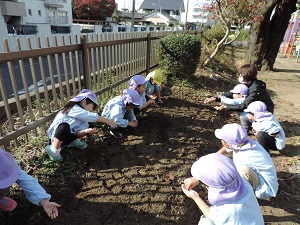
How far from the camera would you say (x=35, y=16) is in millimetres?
32469

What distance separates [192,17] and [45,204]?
326 feet

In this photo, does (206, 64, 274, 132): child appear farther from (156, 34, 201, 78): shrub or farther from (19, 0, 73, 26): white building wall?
(19, 0, 73, 26): white building wall

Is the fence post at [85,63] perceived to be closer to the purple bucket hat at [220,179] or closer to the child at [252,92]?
the child at [252,92]

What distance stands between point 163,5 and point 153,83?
87101mm

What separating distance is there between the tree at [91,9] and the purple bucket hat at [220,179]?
1860 inches

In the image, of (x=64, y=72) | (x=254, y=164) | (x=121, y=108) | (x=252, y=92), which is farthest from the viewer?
(x=64, y=72)

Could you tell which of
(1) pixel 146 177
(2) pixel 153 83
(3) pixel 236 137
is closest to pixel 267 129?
(3) pixel 236 137

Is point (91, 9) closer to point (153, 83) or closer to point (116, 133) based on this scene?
point (153, 83)

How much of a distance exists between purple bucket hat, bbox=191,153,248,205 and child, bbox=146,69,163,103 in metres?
3.08

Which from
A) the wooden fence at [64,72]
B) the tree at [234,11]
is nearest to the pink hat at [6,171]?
the wooden fence at [64,72]

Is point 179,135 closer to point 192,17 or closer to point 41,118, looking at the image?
point 41,118

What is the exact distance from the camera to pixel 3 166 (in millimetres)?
1438

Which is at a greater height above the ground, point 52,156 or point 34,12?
point 34,12

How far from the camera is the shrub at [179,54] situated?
239 inches
